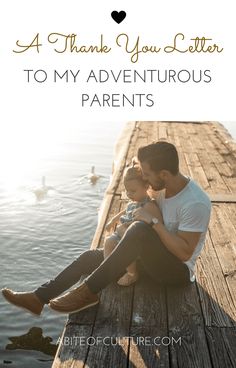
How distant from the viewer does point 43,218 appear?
17000 millimetres

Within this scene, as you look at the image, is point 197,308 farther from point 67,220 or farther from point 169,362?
point 67,220

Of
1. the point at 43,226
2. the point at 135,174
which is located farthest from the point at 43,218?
the point at 135,174

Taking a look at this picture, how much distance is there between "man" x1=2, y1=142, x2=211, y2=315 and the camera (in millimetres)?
4922

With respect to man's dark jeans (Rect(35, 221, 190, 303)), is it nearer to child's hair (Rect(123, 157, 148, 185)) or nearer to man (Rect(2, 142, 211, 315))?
man (Rect(2, 142, 211, 315))

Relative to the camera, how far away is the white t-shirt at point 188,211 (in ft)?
16.3

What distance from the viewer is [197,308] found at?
16.9 feet

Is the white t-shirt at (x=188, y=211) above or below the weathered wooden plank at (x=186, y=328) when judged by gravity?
above

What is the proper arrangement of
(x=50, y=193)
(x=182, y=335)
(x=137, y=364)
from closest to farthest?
(x=137, y=364) → (x=182, y=335) → (x=50, y=193)

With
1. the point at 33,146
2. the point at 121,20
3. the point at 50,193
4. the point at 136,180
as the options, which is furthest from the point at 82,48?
the point at 33,146

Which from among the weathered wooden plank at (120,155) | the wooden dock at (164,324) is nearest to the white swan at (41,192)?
the weathered wooden plank at (120,155)

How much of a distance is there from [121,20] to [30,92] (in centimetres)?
3197

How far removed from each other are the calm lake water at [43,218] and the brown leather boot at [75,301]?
3.45 m

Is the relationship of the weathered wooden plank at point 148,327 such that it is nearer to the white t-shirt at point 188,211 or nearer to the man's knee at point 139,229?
the white t-shirt at point 188,211

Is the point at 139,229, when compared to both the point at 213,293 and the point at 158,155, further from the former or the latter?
the point at 213,293
